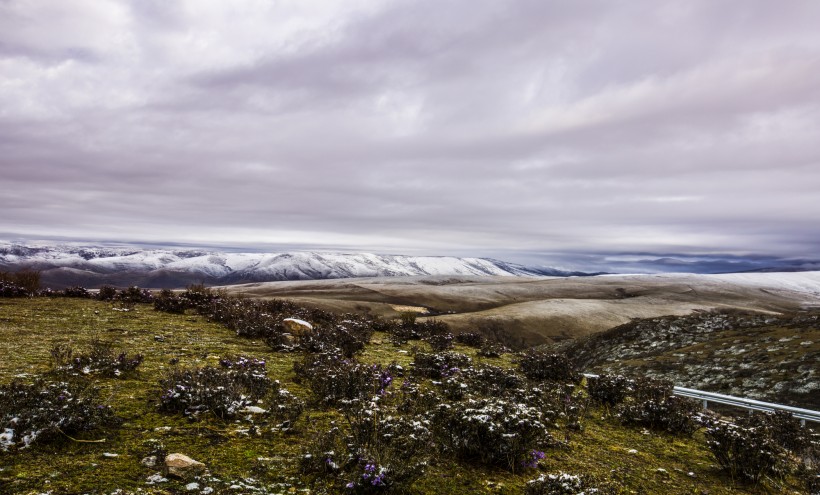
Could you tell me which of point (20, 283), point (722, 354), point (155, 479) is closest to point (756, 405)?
point (722, 354)

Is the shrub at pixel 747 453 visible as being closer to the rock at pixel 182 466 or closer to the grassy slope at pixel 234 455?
the grassy slope at pixel 234 455

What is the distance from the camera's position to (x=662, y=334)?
33812mm

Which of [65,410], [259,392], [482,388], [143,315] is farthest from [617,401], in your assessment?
[143,315]

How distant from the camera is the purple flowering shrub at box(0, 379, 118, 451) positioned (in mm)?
5527

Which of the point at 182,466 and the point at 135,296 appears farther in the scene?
the point at 135,296

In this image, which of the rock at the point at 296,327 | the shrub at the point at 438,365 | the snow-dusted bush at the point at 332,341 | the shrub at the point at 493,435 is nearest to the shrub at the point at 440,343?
the snow-dusted bush at the point at 332,341

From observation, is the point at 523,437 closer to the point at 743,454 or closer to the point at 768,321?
the point at 743,454

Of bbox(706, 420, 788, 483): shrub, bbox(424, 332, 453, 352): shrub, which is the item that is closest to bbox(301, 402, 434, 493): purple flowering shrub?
bbox(706, 420, 788, 483): shrub

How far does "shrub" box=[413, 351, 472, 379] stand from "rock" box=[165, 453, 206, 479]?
6.94 meters

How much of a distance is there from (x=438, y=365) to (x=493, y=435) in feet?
19.4

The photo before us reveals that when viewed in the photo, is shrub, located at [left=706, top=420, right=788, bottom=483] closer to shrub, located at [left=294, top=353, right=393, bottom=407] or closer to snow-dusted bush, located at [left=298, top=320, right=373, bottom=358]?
shrub, located at [left=294, top=353, right=393, bottom=407]

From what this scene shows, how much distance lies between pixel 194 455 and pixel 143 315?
50.1 feet

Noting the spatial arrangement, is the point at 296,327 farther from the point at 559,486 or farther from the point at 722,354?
the point at 722,354

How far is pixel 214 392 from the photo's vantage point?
7.50 meters
